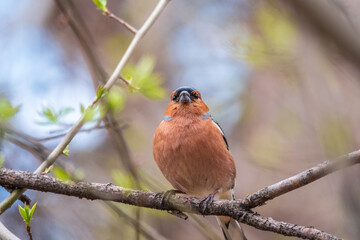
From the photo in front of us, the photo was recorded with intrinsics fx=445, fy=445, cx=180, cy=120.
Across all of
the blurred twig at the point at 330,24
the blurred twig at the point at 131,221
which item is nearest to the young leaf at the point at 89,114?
the blurred twig at the point at 131,221

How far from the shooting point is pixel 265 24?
6.15 m

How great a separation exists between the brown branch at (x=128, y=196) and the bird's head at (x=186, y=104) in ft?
5.97

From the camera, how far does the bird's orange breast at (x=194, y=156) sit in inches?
201

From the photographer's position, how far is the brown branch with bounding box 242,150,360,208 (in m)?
2.37

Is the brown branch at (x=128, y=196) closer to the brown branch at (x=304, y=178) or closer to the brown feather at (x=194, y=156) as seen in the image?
the brown branch at (x=304, y=178)

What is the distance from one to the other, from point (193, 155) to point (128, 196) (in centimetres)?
143

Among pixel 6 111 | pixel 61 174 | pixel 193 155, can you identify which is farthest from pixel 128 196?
pixel 193 155

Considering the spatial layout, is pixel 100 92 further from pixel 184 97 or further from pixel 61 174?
pixel 184 97

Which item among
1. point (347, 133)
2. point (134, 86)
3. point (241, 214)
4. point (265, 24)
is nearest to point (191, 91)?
point (265, 24)

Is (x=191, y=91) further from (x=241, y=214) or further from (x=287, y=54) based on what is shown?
(x=241, y=214)

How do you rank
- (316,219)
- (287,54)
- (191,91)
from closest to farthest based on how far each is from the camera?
(191,91) → (287,54) → (316,219)

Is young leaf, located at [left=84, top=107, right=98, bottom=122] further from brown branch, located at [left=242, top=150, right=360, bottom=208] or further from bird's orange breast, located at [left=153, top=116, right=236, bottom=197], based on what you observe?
bird's orange breast, located at [left=153, top=116, right=236, bottom=197]

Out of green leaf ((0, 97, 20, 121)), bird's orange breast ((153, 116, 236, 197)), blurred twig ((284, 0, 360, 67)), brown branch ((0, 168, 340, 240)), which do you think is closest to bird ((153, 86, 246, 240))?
bird's orange breast ((153, 116, 236, 197))

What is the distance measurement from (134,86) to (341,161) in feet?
7.52
